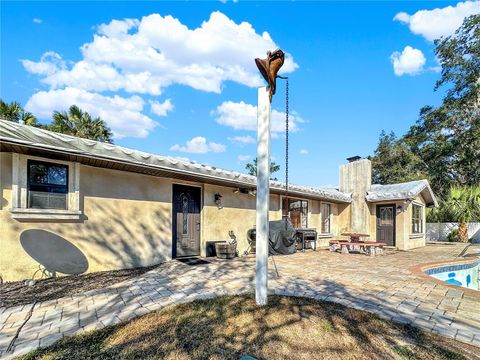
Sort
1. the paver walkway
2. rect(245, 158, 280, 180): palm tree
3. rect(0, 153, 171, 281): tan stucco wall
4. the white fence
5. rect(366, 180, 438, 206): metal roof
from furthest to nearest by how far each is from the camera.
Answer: rect(245, 158, 280, 180): palm tree
the white fence
rect(366, 180, 438, 206): metal roof
rect(0, 153, 171, 281): tan stucco wall
the paver walkway

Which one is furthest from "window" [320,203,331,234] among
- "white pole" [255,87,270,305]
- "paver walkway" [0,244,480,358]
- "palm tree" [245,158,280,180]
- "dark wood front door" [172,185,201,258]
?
"palm tree" [245,158,280,180]

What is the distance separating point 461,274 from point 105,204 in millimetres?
11329

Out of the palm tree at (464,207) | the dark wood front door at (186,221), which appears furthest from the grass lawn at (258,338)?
the palm tree at (464,207)

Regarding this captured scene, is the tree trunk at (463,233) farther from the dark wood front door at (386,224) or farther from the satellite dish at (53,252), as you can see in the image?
the satellite dish at (53,252)

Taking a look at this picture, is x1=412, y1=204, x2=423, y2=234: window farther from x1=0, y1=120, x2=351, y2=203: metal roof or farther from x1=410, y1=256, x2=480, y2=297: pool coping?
x1=0, y1=120, x2=351, y2=203: metal roof

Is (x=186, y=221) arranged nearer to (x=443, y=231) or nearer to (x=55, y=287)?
(x=55, y=287)

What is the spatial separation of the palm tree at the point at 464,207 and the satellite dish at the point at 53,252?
62.7ft

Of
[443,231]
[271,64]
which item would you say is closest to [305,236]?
[271,64]

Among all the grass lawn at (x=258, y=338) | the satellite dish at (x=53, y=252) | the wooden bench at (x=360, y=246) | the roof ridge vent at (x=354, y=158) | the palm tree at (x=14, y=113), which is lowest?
the wooden bench at (x=360, y=246)

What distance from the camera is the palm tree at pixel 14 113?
12.0 metres

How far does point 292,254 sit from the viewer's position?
34.1 feet

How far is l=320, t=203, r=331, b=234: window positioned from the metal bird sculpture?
36.5 ft

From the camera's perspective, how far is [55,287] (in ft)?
16.9

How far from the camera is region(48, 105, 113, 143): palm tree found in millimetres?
14384
